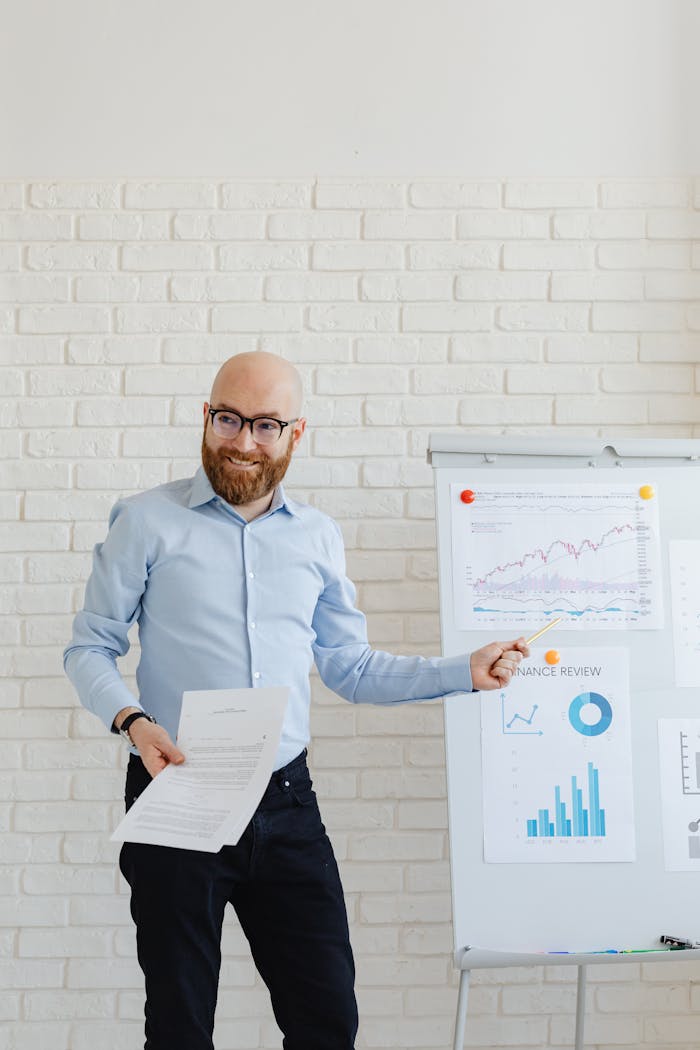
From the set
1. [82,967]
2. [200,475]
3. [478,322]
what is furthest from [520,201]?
[82,967]

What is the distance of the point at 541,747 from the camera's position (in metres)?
2.12

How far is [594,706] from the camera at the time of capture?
7.01 feet

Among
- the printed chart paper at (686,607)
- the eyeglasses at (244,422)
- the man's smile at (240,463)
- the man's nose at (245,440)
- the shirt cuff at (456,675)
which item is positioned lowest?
the shirt cuff at (456,675)

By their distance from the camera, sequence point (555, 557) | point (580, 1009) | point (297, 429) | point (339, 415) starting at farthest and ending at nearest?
point (339, 415) → point (580, 1009) → point (555, 557) → point (297, 429)

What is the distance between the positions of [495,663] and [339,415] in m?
0.89

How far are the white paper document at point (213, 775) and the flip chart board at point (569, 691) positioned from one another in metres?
0.57

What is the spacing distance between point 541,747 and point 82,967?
1.28m

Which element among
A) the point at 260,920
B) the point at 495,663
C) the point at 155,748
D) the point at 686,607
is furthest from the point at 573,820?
the point at 155,748

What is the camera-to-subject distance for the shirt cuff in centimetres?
198

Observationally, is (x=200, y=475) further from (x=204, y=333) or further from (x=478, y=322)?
(x=478, y=322)

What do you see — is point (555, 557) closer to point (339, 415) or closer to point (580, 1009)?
point (339, 415)

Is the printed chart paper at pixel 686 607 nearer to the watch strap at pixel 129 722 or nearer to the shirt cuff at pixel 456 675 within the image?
the shirt cuff at pixel 456 675

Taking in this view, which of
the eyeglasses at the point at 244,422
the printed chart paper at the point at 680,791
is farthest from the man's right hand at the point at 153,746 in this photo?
the printed chart paper at the point at 680,791

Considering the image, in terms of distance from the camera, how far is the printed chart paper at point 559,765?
209 centimetres
